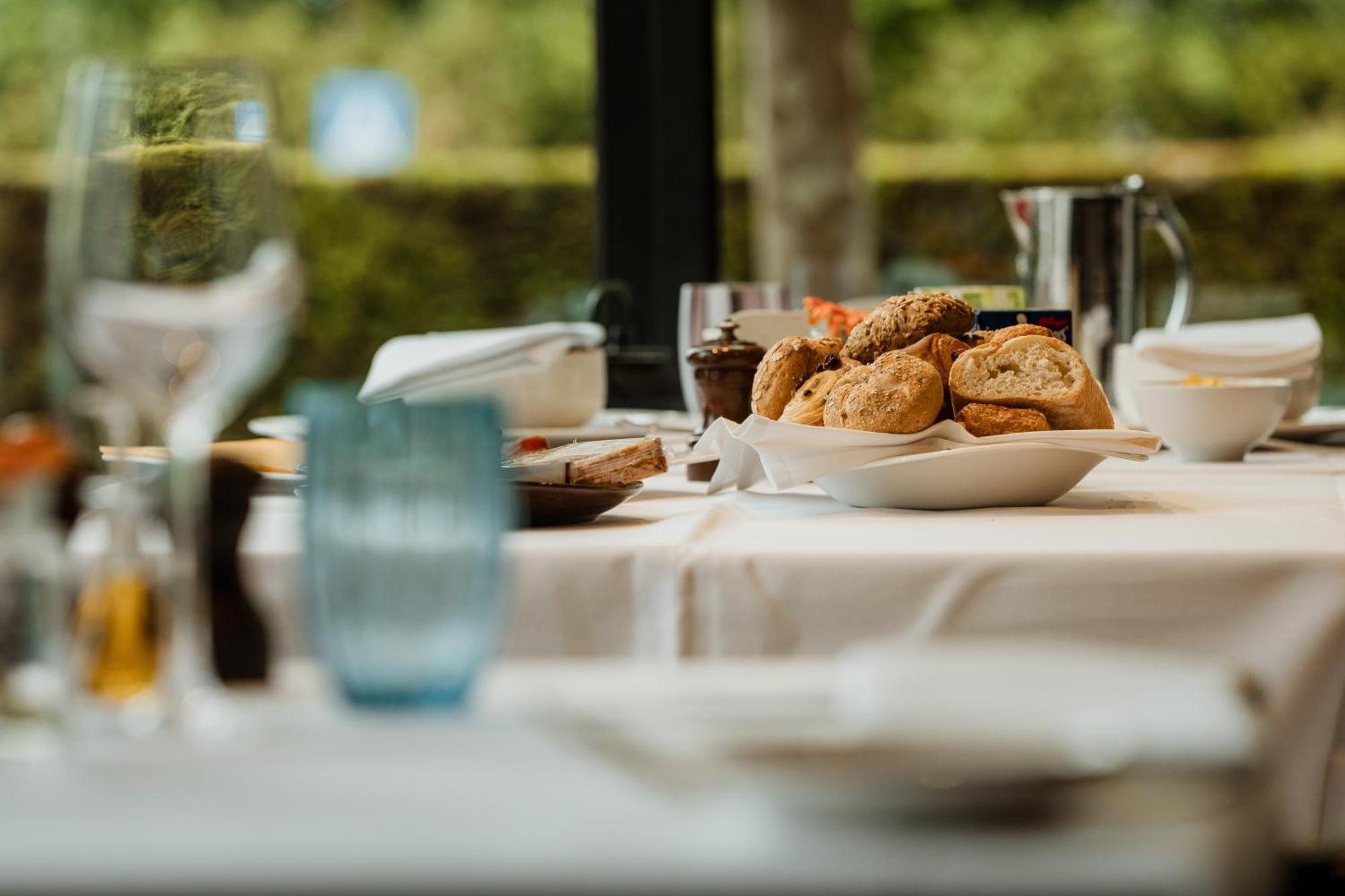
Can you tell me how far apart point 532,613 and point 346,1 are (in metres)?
5.17

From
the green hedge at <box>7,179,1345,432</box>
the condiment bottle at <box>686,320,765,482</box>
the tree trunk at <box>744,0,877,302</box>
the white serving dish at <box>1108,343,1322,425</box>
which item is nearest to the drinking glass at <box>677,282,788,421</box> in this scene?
the condiment bottle at <box>686,320,765,482</box>

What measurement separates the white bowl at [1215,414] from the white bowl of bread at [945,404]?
0.98ft

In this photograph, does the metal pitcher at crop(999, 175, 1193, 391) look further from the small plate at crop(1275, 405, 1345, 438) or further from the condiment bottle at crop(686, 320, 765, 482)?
the condiment bottle at crop(686, 320, 765, 482)

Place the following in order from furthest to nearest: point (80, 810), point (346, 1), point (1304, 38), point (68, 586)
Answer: point (346, 1) < point (1304, 38) < point (68, 586) < point (80, 810)

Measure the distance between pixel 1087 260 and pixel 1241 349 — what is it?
0.31 m

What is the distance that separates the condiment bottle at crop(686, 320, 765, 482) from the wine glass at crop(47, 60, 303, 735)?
91cm

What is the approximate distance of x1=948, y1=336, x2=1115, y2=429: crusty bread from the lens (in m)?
1.22

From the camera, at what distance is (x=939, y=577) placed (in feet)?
3.13

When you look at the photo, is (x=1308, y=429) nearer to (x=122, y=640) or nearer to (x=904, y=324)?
(x=904, y=324)

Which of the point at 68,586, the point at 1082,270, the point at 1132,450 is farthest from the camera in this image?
the point at 1082,270

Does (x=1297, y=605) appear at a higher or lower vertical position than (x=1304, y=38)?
lower

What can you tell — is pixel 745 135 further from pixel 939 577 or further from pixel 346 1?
pixel 939 577

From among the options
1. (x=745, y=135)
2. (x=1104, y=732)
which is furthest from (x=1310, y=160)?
(x=1104, y=732)

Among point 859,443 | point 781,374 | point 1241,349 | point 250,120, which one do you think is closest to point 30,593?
point 250,120
